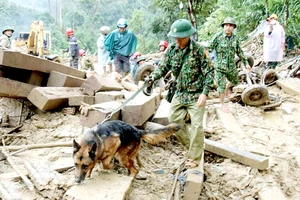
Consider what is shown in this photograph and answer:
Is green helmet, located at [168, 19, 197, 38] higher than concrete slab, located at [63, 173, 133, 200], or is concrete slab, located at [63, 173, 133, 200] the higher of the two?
green helmet, located at [168, 19, 197, 38]

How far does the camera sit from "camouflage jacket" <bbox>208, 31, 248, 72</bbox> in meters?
7.04

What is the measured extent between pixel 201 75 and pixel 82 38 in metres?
34.4

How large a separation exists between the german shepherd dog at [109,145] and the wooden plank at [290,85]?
577 cm

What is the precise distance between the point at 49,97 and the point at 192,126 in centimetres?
251

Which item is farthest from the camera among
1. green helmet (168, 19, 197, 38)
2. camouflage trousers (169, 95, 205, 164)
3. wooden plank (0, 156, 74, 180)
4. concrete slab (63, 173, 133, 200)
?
camouflage trousers (169, 95, 205, 164)

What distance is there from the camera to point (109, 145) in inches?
153

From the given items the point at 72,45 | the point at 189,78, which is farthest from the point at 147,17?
the point at 189,78

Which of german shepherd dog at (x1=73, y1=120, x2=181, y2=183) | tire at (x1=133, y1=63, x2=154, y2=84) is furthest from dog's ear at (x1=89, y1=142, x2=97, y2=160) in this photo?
tire at (x1=133, y1=63, x2=154, y2=84)

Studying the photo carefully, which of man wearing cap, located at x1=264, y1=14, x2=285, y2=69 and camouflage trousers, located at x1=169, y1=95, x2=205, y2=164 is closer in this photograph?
camouflage trousers, located at x1=169, y1=95, x2=205, y2=164

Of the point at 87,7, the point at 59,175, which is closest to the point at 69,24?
the point at 87,7

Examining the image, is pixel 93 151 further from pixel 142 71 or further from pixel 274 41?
pixel 274 41

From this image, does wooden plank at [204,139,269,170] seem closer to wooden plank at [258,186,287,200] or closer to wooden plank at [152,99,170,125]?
wooden plank at [258,186,287,200]

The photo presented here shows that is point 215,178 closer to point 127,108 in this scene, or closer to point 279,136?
point 127,108

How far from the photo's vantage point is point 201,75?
4395 mm
